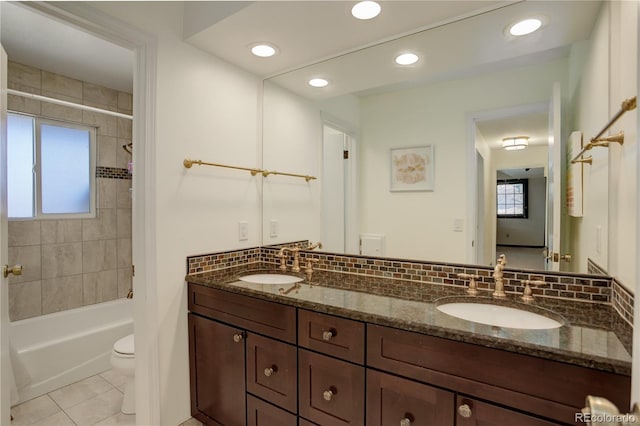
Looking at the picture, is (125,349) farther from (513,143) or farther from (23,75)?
(513,143)

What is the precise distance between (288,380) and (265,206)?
46.5 inches

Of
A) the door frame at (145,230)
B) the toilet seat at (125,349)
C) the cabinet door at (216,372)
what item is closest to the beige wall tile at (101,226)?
the toilet seat at (125,349)

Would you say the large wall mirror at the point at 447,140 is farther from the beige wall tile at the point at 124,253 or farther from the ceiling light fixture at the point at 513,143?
the beige wall tile at the point at 124,253

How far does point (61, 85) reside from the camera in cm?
271

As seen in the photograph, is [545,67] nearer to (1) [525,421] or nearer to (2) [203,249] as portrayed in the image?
(1) [525,421]

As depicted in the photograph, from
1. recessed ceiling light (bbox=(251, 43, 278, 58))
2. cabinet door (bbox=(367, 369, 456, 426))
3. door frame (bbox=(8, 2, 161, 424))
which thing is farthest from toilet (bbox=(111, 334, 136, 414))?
recessed ceiling light (bbox=(251, 43, 278, 58))

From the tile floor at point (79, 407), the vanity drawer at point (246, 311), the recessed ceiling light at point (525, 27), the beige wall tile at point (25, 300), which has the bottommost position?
the tile floor at point (79, 407)

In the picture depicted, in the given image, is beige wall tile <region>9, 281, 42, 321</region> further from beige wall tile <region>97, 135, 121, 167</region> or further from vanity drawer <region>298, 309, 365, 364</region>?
vanity drawer <region>298, 309, 365, 364</region>

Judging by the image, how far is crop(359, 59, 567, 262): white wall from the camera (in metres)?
1.46

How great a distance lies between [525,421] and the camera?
33.6 inches

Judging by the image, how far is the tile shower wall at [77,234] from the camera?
2535 millimetres

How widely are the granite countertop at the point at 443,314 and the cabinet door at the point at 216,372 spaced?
25cm

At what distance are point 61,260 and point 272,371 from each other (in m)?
2.51

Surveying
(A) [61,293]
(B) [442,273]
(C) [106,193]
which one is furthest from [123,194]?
(B) [442,273]
